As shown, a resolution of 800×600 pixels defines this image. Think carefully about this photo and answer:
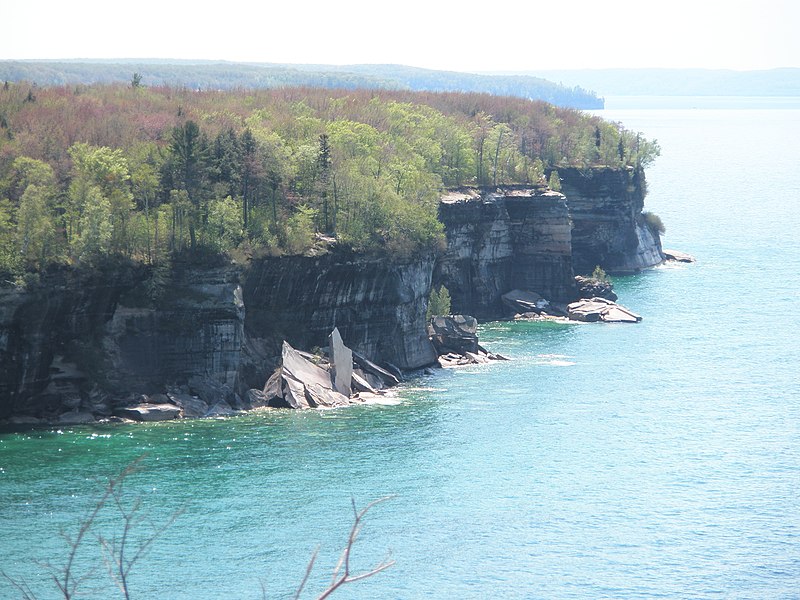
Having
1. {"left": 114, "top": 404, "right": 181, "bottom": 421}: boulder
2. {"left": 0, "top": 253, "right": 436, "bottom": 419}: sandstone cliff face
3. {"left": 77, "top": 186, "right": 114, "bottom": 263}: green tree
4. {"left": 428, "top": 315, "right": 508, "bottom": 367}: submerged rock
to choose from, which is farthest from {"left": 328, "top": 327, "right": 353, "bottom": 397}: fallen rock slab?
{"left": 77, "top": 186, "right": 114, "bottom": 263}: green tree

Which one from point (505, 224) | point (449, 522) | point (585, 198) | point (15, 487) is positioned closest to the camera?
point (449, 522)

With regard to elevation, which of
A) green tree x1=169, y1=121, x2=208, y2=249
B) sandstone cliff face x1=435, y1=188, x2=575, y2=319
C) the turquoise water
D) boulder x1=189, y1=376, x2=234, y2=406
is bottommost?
the turquoise water

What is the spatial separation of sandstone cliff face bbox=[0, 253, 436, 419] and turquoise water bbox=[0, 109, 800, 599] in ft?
14.7

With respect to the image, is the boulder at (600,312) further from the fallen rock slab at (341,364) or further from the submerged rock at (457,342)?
the fallen rock slab at (341,364)

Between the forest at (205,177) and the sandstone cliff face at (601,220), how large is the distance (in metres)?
12.7

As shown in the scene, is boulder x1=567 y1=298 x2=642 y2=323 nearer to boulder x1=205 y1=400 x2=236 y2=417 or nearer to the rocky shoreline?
the rocky shoreline

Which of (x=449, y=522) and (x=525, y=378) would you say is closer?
(x=449, y=522)

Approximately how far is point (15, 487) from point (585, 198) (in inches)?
4267

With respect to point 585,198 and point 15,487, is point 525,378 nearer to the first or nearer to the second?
point 15,487

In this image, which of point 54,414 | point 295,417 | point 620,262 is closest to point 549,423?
point 295,417

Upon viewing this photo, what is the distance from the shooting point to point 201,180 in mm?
108375

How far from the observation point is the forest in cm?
9956

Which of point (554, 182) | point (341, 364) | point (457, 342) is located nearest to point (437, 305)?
point (457, 342)

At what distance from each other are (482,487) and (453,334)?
4052cm
